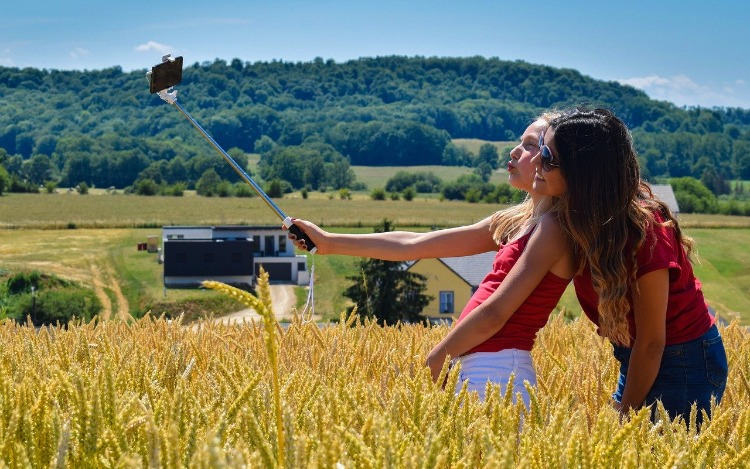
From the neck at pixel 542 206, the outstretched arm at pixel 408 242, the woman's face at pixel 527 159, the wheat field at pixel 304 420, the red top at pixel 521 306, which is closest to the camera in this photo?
the wheat field at pixel 304 420

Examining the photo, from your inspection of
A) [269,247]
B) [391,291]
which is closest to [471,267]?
[391,291]

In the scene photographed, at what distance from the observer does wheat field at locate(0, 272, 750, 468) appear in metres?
1.40

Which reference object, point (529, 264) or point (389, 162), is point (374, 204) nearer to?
point (389, 162)

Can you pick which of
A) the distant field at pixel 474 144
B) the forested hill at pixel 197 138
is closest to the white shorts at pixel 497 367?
the forested hill at pixel 197 138

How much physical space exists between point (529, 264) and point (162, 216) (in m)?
101

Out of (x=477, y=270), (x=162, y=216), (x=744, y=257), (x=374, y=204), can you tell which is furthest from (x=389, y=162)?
(x=477, y=270)

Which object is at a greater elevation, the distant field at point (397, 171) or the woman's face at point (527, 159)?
the distant field at point (397, 171)

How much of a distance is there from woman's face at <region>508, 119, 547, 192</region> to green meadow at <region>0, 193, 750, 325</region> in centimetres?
6044

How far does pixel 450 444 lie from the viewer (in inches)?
70.0

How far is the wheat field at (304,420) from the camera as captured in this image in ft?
4.58

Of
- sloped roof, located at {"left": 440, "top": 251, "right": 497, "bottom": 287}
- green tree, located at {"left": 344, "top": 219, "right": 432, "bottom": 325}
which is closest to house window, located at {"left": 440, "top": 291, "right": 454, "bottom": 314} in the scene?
sloped roof, located at {"left": 440, "top": 251, "right": 497, "bottom": 287}

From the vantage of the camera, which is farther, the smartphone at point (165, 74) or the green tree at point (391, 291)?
the green tree at point (391, 291)

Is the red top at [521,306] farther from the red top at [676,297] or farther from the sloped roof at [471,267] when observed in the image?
the sloped roof at [471,267]

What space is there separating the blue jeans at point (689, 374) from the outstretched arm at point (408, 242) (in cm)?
79
